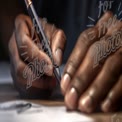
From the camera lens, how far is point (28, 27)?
34cm

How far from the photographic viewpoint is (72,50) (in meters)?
0.35

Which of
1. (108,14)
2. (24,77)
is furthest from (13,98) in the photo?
(108,14)

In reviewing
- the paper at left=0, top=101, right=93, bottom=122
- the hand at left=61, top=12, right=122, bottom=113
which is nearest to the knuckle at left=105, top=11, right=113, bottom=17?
the hand at left=61, top=12, right=122, bottom=113

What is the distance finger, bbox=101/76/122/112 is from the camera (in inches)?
13.1

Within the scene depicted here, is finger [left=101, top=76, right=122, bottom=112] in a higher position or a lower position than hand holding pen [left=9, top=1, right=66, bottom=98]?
lower

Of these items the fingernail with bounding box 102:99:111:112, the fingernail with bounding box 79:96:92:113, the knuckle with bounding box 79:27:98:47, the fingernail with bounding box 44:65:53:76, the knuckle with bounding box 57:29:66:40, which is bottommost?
the fingernail with bounding box 102:99:111:112

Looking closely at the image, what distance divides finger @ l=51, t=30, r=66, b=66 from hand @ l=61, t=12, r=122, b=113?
0.01m

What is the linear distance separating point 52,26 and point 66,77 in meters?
0.05

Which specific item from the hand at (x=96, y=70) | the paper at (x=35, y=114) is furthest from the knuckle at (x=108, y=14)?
the paper at (x=35, y=114)

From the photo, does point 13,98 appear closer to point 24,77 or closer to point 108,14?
point 24,77

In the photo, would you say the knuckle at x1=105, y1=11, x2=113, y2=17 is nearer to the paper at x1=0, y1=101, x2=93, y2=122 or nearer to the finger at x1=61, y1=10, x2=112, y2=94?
the finger at x1=61, y1=10, x2=112, y2=94

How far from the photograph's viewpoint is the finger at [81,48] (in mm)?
339

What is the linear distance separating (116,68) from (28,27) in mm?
96

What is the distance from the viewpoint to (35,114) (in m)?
0.33
